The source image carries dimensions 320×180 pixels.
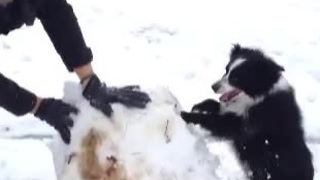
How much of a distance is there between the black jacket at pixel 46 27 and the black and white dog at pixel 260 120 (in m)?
0.97

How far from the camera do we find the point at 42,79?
456cm

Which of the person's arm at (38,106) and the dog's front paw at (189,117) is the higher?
the person's arm at (38,106)

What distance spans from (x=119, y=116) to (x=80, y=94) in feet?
0.59

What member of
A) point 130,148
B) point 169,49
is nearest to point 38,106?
point 130,148

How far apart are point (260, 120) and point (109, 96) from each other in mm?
1113

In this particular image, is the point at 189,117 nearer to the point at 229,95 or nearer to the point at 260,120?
the point at 229,95

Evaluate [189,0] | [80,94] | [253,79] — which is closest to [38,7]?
[80,94]

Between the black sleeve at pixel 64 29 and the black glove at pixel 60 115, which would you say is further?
the black sleeve at pixel 64 29

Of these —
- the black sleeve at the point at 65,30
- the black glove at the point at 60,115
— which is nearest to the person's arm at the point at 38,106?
the black glove at the point at 60,115

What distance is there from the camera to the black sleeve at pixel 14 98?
255 cm

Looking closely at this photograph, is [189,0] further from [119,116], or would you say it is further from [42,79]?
[119,116]

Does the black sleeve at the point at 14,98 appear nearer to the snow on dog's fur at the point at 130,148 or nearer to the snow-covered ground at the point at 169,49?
the snow on dog's fur at the point at 130,148

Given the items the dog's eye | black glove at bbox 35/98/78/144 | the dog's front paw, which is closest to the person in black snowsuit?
black glove at bbox 35/98/78/144

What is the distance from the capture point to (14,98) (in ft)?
8.41
